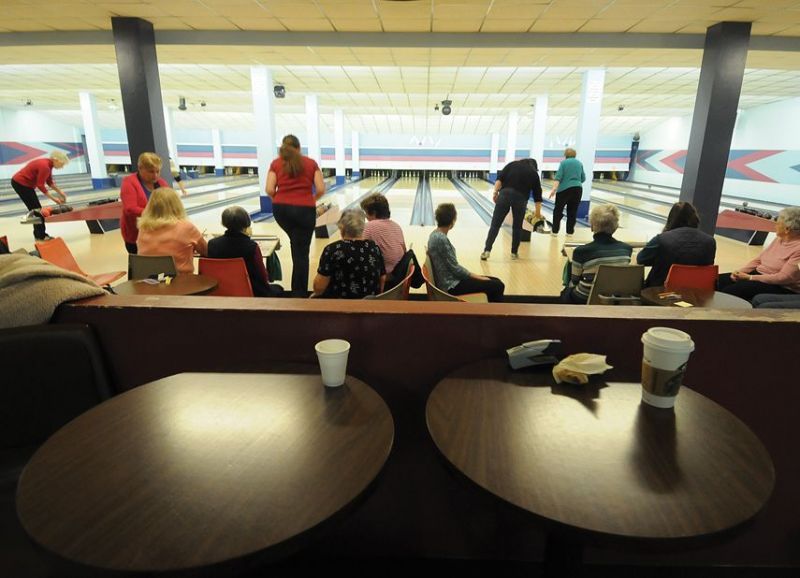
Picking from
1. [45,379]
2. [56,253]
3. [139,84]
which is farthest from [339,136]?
[45,379]

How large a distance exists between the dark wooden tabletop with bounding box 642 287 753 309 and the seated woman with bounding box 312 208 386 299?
132cm

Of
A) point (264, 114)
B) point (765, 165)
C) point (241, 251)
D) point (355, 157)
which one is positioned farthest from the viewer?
point (355, 157)

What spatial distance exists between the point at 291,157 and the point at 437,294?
185 centimetres

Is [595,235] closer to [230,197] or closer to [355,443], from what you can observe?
[355,443]

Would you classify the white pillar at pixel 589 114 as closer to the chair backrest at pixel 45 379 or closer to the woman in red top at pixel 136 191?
the woman in red top at pixel 136 191

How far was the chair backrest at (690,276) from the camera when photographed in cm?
251

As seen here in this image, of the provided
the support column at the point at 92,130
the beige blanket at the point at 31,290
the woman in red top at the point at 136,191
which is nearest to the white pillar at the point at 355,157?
the support column at the point at 92,130

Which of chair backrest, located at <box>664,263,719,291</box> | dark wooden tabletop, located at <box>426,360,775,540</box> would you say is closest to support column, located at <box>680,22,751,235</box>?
chair backrest, located at <box>664,263,719,291</box>

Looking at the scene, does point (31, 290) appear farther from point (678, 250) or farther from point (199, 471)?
point (678, 250)

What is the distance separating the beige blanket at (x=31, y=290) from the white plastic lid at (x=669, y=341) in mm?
1559

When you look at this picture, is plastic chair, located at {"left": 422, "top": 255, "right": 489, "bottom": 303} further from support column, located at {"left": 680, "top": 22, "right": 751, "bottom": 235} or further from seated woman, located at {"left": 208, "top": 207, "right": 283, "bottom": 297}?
support column, located at {"left": 680, "top": 22, "right": 751, "bottom": 235}

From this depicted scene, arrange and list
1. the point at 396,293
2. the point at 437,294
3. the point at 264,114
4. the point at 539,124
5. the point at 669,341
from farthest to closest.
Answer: the point at 539,124 → the point at 264,114 → the point at 437,294 → the point at 396,293 → the point at 669,341

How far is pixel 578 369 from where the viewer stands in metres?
1.14

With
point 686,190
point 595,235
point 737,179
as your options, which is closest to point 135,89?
point 595,235
